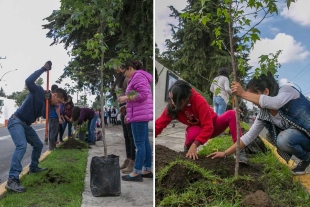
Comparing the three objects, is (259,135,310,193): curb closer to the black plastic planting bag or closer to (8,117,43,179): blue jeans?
the black plastic planting bag

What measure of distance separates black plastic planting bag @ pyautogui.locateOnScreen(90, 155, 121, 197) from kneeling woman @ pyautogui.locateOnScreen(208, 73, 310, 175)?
29.3 inches

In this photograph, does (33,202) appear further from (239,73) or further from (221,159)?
(239,73)

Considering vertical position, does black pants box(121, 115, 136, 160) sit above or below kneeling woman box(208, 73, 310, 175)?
below

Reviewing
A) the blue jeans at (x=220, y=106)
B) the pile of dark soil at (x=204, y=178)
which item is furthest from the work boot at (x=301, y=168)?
the blue jeans at (x=220, y=106)

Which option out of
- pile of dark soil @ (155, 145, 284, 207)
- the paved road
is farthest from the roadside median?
pile of dark soil @ (155, 145, 284, 207)

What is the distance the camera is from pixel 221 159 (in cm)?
170

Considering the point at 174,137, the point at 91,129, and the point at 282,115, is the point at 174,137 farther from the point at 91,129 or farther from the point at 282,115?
the point at 91,129

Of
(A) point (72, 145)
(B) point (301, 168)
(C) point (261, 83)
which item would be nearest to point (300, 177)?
(B) point (301, 168)

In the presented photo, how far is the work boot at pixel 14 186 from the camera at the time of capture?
2.13 metres

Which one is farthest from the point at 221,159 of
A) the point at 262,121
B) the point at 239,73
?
the point at 239,73

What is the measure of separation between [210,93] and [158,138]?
531mm

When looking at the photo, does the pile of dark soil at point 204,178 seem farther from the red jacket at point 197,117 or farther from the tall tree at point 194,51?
the tall tree at point 194,51

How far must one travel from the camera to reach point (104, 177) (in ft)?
6.98

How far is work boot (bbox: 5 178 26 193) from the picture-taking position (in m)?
2.13
